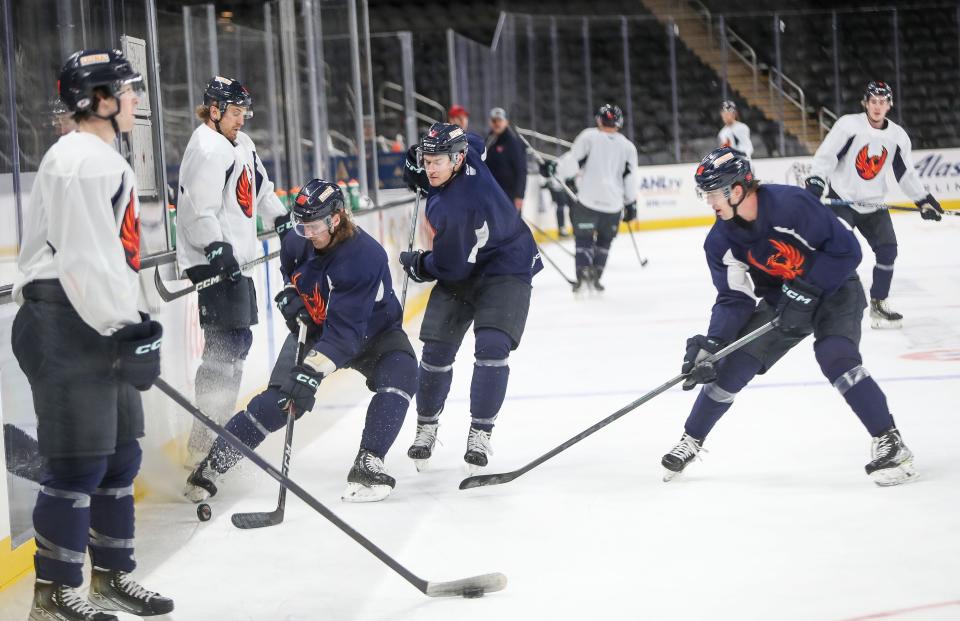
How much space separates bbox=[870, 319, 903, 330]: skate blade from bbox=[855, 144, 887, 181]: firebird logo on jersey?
68 cm

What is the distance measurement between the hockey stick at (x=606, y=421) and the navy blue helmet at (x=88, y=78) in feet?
5.25

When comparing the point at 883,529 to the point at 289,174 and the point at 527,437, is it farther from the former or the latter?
the point at 289,174

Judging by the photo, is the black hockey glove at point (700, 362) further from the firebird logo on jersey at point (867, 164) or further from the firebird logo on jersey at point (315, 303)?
the firebird logo on jersey at point (867, 164)

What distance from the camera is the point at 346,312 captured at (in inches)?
124

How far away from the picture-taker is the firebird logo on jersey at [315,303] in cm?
331

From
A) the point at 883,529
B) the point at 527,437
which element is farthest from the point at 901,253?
the point at 883,529

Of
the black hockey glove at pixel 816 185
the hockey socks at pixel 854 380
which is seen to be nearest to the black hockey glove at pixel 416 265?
the hockey socks at pixel 854 380

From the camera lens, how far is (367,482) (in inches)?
127

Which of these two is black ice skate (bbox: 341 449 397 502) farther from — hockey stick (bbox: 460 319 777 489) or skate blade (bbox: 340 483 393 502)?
hockey stick (bbox: 460 319 777 489)

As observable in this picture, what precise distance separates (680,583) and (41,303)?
1369 mm

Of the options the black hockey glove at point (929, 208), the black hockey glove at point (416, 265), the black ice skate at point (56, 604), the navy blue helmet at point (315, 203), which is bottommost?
the black ice skate at point (56, 604)

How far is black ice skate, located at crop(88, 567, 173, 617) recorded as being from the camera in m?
2.30

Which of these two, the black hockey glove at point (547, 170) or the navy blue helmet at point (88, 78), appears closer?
the navy blue helmet at point (88, 78)

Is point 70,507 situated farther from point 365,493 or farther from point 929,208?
point 929,208
